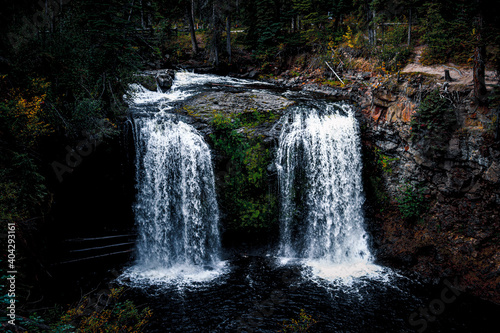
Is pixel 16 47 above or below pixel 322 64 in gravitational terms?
below

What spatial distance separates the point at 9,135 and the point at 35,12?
5.39 metres

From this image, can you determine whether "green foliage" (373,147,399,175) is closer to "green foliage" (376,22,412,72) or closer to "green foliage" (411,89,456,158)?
"green foliage" (411,89,456,158)

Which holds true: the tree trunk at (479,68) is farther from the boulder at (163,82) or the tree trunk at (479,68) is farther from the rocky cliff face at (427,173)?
the boulder at (163,82)

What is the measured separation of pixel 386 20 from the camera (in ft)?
57.0

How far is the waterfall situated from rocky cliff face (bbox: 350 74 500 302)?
7.47m

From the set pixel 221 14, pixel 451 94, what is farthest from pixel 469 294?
pixel 221 14

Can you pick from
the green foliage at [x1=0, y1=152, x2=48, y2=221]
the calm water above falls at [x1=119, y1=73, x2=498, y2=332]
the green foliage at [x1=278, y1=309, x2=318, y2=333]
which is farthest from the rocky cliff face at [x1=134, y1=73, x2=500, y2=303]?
the green foliage at [x1=0, y1=152, x2=48, y2=221]

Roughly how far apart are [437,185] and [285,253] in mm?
6531

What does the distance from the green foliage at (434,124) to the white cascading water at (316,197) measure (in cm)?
297

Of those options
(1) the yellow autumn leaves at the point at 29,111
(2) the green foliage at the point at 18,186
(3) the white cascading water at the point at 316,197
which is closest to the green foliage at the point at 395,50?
(3) the white cascading water at the point at 316,197

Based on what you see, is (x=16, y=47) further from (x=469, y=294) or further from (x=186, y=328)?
(x=469, y=294)

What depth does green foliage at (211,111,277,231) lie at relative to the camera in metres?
10.9

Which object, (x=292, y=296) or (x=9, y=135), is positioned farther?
(x=292, y=296)

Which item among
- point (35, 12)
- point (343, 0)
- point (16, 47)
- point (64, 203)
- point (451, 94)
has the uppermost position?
point (343, 0)
